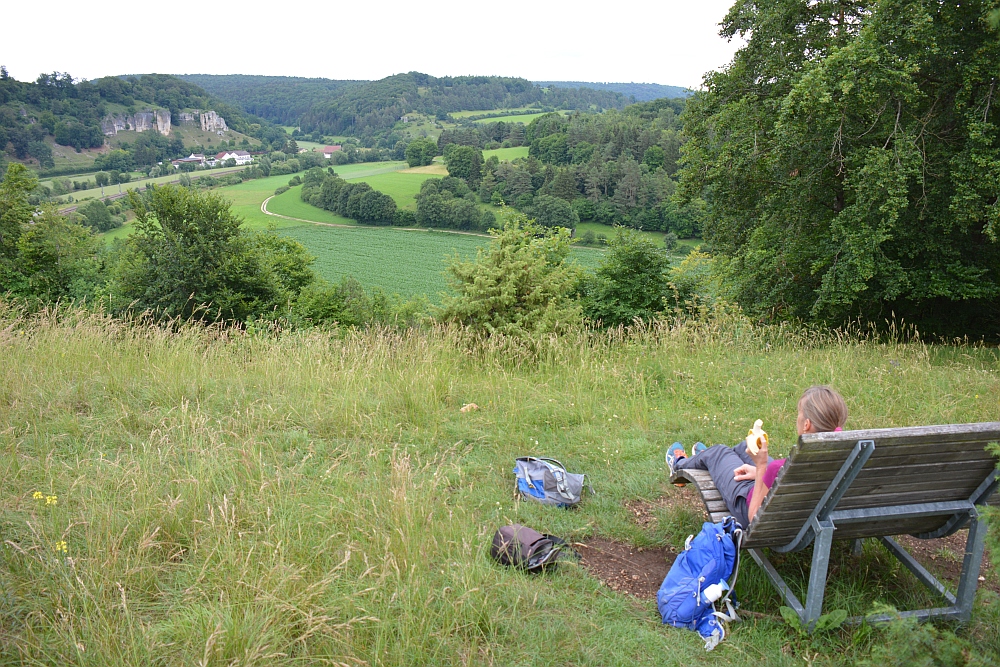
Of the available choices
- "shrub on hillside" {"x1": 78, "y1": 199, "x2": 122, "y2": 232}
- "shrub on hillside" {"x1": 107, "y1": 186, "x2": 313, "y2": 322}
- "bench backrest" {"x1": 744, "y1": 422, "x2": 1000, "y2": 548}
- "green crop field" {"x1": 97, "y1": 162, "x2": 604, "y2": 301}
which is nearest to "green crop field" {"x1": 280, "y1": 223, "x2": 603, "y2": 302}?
"green crop field" {"x1": 97, "y1": 162, "x2": 604, "y2": 301}

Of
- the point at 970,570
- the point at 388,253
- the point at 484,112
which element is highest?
the point at 484,112

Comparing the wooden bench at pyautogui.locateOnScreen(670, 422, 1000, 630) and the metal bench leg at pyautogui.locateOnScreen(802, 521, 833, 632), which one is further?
the metal bench leg at pyautogui.locateOnScreen(802, 521, 833, 632)

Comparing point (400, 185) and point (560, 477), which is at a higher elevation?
point (560, 477)

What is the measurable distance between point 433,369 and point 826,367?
4.03 m

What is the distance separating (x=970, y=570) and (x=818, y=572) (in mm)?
767

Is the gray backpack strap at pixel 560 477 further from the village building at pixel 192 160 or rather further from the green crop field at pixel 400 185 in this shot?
the village building at pixel 192 160

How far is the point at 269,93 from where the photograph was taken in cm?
18112

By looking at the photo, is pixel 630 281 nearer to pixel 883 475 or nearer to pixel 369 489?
pixel 369 489

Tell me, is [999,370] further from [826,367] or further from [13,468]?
[13,468]

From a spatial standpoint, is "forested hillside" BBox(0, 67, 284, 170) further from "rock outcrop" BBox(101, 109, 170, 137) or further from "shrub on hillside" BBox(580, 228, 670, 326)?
"shrub on hillside" BBox(580, 228, 670, 326)

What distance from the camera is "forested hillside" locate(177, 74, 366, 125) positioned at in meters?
169

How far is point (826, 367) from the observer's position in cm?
635

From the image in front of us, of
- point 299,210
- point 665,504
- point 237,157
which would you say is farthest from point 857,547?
A: point 237,157

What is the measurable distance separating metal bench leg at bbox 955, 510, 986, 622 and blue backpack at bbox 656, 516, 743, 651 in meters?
1.00
